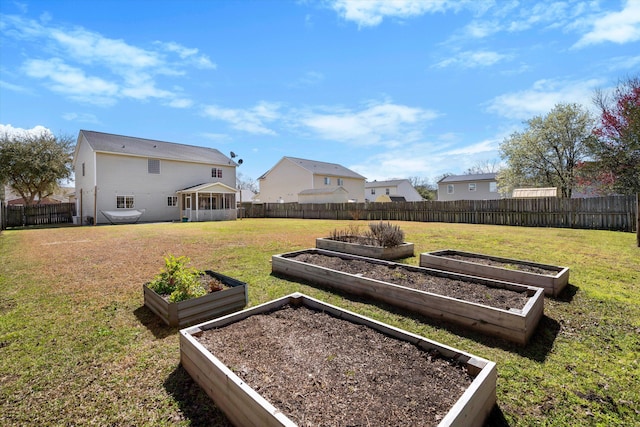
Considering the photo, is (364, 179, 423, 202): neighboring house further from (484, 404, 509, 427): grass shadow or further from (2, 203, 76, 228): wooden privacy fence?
(484, 404, 509, 427): grass shadow

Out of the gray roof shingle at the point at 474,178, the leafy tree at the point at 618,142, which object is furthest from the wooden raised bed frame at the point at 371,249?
the gray roof shingle at the point at 474,178

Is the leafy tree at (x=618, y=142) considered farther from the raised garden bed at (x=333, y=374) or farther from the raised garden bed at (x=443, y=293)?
the raised garden bed at (x=333, y=374)

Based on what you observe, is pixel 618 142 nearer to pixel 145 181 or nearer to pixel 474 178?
pixel 474 178

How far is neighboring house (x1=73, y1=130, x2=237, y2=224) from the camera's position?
2153 centimetres

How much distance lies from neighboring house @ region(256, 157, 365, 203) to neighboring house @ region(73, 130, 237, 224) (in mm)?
9182

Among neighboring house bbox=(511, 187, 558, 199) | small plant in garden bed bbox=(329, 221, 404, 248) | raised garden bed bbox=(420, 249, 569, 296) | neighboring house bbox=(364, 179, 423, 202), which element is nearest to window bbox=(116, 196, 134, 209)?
small plant in garden bed bbox=(329, 221, 404, 248)

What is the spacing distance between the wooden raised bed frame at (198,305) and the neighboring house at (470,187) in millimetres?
38248

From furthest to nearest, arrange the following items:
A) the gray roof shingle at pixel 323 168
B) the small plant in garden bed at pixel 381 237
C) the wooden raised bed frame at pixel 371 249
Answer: the gray roof shingle at pixel 323 168, the small plant in garden bed at pixel 381 237, the wooden raised bed frame at pixel 371 249

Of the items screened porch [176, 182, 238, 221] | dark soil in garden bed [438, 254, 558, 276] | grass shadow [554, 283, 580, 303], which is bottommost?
grass shadow [554, 283, 580, 303]

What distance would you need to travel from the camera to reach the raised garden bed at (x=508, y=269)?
4344 millimetres

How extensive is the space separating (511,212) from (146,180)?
89.5 feet

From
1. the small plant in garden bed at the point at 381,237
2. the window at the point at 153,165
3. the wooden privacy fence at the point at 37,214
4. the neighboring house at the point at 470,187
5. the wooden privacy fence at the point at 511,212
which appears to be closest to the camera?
the small plant in garden bed at the point at 381,237

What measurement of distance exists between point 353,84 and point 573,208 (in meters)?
13.3

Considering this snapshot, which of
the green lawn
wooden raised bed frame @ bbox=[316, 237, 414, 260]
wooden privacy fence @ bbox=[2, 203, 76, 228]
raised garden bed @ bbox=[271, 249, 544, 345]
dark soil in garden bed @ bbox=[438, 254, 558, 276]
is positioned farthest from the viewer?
wooden privacy fence @ bbox=[2, 203, 76, 228]
